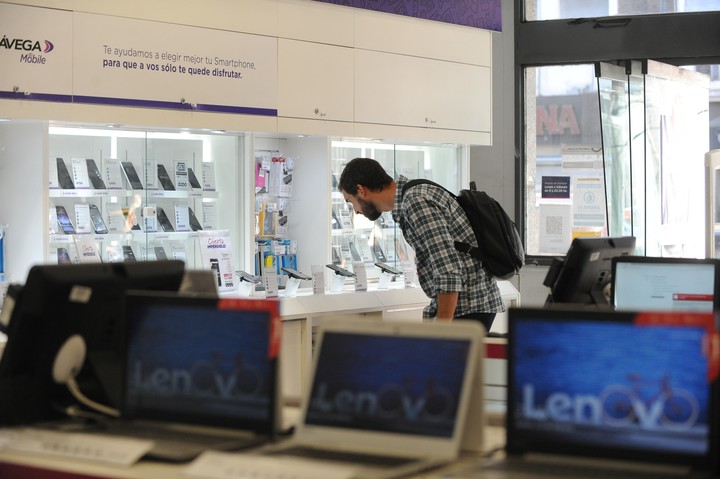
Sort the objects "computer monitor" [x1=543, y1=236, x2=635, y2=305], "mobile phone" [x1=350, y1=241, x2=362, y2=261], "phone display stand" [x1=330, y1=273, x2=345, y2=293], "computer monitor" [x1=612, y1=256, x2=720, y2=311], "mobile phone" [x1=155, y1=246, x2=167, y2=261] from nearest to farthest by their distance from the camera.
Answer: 1. "computer monitor" [x1=543, y1=236, x2=635, y2=305]
2. "computer monitor" [x1=612, y1=256, x2=720, y2=311]
3. "mobile phone" [x1=155, y1=246, x2=167, y2=261]
4. "phone display stand" [x1=330, y1=273, x2=345, y2=293]
5. "mobile phone" [x1=350, y1=241, x2=362, y2=261]

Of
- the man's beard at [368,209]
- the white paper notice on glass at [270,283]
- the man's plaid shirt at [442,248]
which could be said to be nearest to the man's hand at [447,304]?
the man's plaid shirt at [442,248]

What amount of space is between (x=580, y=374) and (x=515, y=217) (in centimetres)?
581

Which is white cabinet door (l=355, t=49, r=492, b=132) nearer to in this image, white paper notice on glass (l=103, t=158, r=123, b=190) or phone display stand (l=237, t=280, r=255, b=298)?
phone display stand (l=237, t=280, r=255, b=298)

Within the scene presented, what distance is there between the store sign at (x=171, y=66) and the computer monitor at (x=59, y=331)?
2345 mm

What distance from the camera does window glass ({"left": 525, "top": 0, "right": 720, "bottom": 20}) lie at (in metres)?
7.52

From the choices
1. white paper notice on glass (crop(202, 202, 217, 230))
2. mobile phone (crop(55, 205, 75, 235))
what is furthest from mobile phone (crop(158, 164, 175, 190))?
mobile phone (crop(55, 205, 75, 235))

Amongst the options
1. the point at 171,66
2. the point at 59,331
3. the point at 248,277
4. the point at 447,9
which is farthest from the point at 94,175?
the point at 59,331

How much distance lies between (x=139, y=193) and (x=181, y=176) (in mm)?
290

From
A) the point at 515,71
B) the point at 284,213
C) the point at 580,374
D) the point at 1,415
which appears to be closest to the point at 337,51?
the point at 284,213

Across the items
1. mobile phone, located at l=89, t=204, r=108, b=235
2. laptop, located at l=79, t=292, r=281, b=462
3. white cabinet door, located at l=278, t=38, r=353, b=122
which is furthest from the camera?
white cabinet door, located at l=278, t=38, r=353, b=122

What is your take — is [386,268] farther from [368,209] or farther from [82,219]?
[82,219]

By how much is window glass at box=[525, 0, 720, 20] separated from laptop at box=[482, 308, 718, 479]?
6009 mm

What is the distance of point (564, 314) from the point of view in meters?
2.08

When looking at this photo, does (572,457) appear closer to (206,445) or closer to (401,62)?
(206,445)
